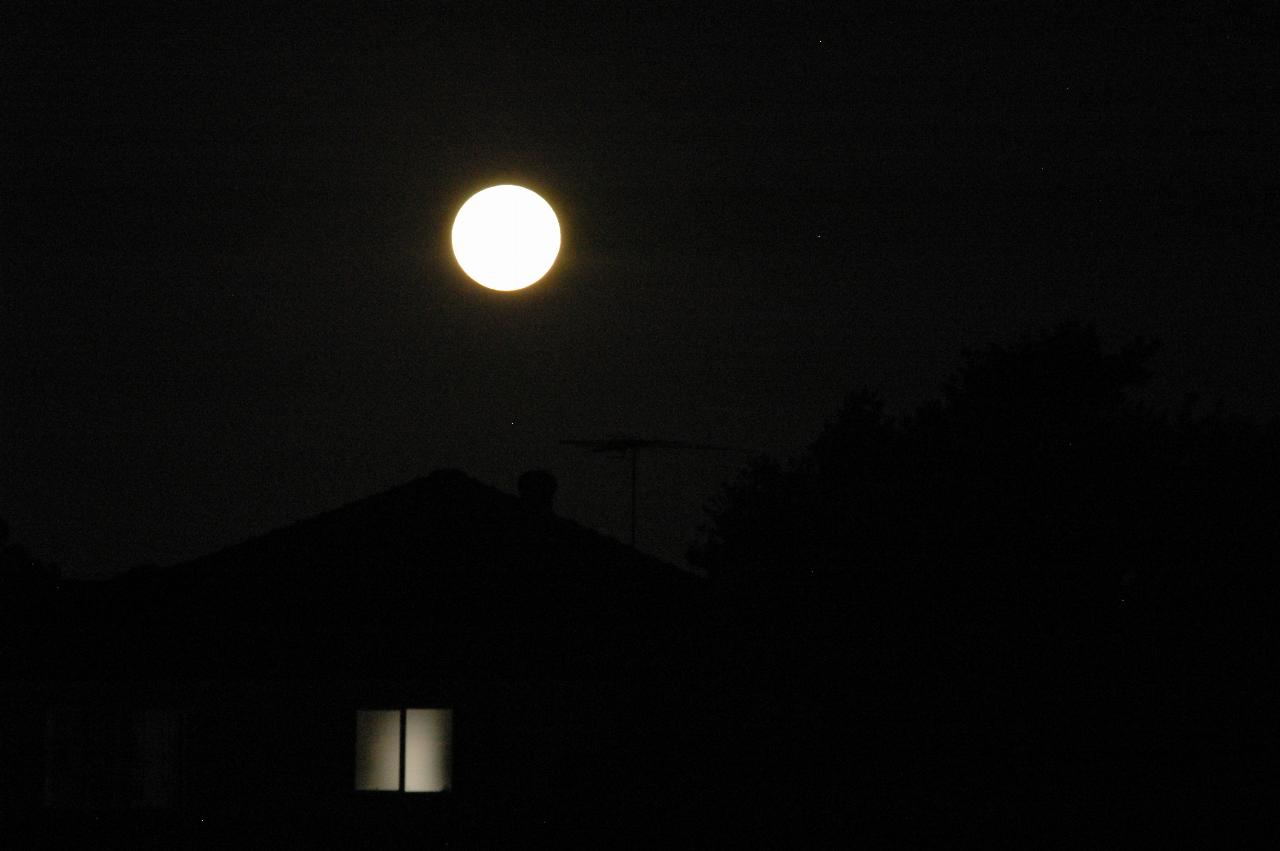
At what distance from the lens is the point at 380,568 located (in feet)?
81.5

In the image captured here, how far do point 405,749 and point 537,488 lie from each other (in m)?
8.16

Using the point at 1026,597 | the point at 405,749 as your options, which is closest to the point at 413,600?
the point at 405,749

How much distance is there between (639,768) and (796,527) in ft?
27.8

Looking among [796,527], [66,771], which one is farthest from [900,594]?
[66,771]

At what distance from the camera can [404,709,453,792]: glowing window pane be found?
73.2 feet

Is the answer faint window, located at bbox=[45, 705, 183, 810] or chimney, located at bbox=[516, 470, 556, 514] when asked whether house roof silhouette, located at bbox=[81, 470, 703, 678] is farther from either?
chimney, located at bbox=[516, 470, 556, 514]

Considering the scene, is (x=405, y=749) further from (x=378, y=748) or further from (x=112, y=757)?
(x=112, y=757)

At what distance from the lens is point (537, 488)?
2956 cm

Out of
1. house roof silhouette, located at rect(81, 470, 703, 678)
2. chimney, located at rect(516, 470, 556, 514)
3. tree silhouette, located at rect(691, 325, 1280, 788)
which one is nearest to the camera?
tree silhouette, located at rect(691, 325, 1280, 788)

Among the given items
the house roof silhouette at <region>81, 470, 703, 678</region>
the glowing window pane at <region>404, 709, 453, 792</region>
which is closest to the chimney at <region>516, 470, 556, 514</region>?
the house roof silhouette at <region>81, 470, 703, 678</region>

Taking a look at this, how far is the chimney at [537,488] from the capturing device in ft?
96.6

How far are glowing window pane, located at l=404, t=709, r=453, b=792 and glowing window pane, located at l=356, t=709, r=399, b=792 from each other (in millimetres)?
235

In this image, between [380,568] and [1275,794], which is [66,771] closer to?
[380,568]

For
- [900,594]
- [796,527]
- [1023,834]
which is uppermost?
[796,527]
